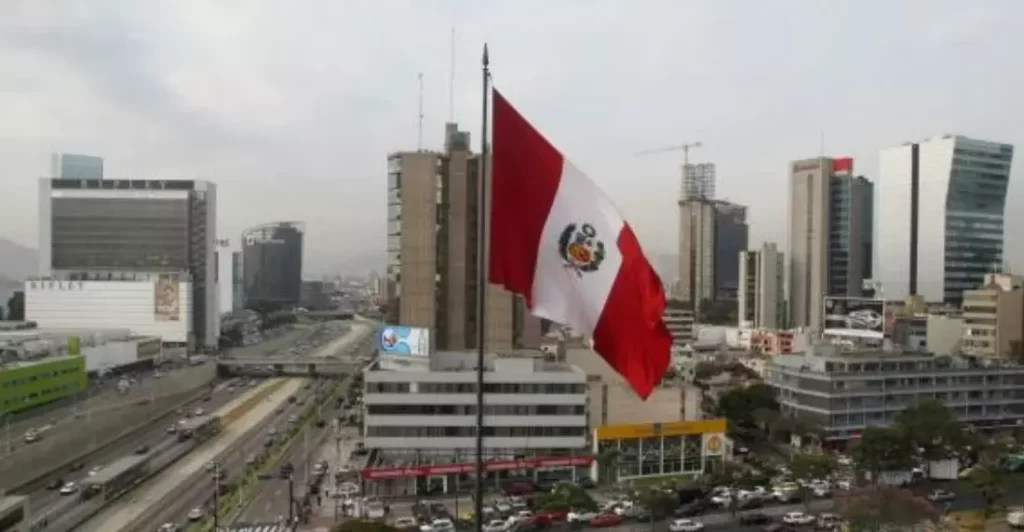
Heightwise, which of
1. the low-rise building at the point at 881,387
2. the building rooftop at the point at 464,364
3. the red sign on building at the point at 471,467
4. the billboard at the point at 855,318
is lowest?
the red sign on building at the point at 471,467

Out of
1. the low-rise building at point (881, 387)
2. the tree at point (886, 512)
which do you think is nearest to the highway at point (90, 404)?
the tree at point (886, 512)

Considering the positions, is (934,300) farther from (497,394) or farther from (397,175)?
(497,394)

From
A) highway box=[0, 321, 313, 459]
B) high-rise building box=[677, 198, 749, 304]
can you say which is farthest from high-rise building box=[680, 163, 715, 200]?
highway box=[0, 321, 313, 459]

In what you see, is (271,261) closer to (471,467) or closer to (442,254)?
(442,254)

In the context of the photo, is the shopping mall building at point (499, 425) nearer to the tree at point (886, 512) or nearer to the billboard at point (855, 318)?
the tree at point (886, 512)

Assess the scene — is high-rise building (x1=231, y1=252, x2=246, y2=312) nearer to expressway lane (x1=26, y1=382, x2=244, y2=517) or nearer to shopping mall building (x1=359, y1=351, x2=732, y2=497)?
expressway lane (x1=26, y1=382, x2=244, y2=517)

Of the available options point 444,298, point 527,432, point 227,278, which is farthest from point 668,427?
point 227,278

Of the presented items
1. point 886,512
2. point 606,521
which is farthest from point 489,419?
point 886,512
